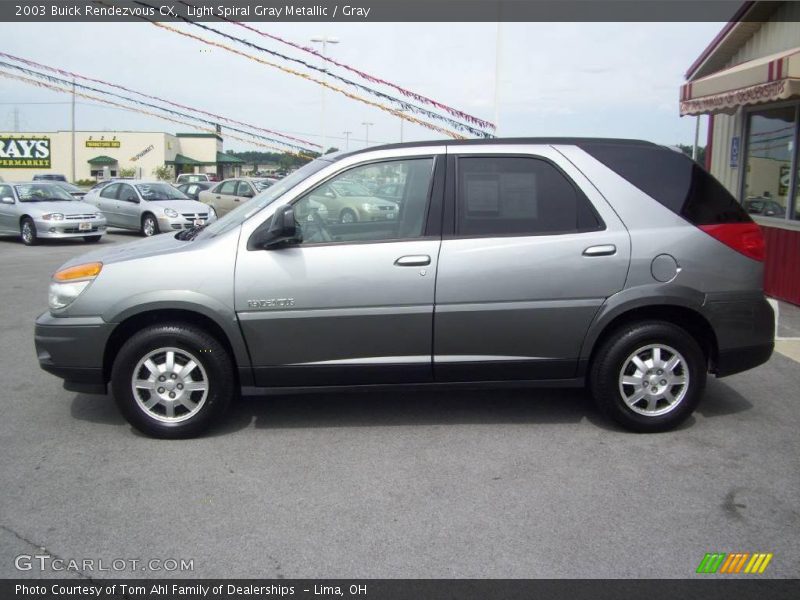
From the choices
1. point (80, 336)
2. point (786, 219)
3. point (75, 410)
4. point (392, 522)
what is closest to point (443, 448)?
point (392, 522)

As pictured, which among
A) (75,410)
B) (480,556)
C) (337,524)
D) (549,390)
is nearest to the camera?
(480,556)

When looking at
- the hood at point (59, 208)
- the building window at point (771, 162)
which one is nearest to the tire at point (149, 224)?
the hood at point (59, 208)

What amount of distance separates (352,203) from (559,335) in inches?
63.0

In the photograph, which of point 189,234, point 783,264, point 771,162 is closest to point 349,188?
point 189,234

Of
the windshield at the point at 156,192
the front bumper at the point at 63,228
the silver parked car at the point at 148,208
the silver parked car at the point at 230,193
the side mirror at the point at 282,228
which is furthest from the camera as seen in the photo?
the silver parked car at the point at 230,193

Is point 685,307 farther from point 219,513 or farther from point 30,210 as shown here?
point 30,210

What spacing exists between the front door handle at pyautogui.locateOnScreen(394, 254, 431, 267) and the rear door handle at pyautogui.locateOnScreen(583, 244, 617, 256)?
1.02 m

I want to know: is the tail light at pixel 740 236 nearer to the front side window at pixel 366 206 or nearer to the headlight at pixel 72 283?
the front side window at pixel 366 206

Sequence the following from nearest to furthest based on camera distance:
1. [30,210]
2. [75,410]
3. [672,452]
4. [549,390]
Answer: [672,452]
[75,410]
[549,390]
[30,210]

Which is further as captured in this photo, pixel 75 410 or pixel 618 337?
pixel 75 410

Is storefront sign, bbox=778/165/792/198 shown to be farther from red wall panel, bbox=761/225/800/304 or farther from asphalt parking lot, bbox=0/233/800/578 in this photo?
asphalt parking lot, bbox=0/233/800/578

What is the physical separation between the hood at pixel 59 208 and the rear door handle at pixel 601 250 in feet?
51.3

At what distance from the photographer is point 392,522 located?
353 centimetres
